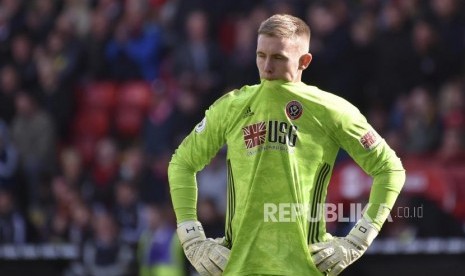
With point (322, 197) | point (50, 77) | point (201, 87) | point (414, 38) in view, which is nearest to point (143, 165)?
point (201, 87)

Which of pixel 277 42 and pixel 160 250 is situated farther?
pixel 160 250

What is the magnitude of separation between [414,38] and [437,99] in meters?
0.77

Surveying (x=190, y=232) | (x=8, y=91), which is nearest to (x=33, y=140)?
(x=8, y=91)

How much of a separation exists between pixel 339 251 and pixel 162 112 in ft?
31.6

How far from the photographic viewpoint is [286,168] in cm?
588

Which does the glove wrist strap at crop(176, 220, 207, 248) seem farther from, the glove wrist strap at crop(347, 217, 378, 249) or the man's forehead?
the man's forehead

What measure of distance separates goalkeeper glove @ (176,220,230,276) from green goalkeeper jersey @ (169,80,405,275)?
1.9 inches

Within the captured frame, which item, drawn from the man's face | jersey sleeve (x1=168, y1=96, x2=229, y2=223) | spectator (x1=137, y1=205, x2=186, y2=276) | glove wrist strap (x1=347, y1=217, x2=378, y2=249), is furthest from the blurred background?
the man's face

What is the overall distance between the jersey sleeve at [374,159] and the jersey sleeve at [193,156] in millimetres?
612

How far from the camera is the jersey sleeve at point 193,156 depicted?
6090 millimetres

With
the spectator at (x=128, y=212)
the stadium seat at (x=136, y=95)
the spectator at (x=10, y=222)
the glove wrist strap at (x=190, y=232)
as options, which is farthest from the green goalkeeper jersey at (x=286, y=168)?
the stadium seat at (x=136, y=95)

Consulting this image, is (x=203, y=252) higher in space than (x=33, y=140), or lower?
lower

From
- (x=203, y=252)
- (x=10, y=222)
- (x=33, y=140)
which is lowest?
(x=10, y=222)

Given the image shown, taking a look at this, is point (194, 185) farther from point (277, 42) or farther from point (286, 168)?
point (277, 42)
